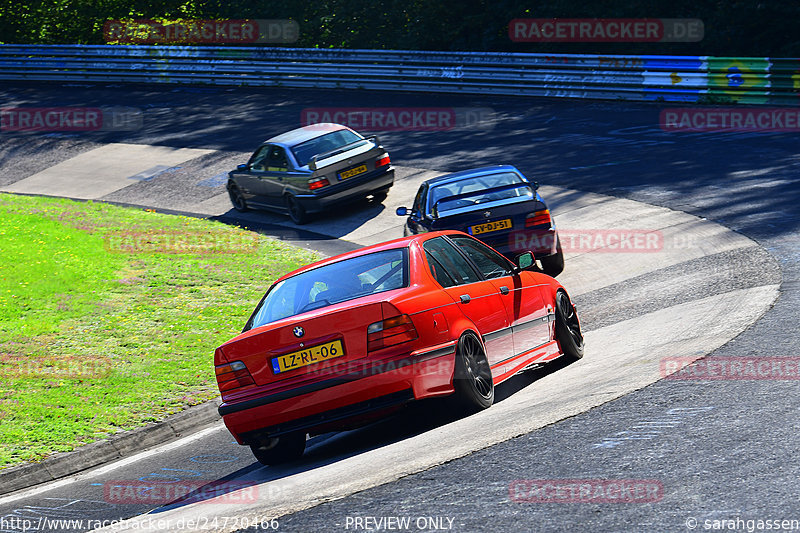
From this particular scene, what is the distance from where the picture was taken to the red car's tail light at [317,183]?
1795 centimetres

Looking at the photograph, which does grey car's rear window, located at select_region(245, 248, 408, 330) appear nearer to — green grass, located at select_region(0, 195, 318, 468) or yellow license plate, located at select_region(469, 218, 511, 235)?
green grass, located at select_region(0, 195, 318, 468)

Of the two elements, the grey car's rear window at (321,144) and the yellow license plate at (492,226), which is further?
the grey car's rear window at (321,144)

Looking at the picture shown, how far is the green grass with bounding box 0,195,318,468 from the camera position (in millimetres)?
8977

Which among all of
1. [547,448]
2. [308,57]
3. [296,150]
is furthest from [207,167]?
[547,448]

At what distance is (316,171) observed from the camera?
18.0 meters

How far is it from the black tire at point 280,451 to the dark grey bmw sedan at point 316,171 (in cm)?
1112

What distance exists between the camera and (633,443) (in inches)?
219

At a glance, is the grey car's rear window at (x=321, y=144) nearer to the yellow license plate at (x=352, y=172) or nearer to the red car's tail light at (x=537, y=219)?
the yellow license plate at (x=352, y=172)

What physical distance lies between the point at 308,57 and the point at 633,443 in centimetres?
2657

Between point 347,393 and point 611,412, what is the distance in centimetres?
174

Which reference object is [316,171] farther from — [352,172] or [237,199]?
[237,199]

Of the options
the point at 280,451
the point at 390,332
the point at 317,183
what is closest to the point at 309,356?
the point at 390,332

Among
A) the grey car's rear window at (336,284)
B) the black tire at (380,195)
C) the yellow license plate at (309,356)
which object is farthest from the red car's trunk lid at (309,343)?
the black tire at (380,195)

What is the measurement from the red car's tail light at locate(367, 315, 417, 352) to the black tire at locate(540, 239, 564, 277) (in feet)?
22.2
